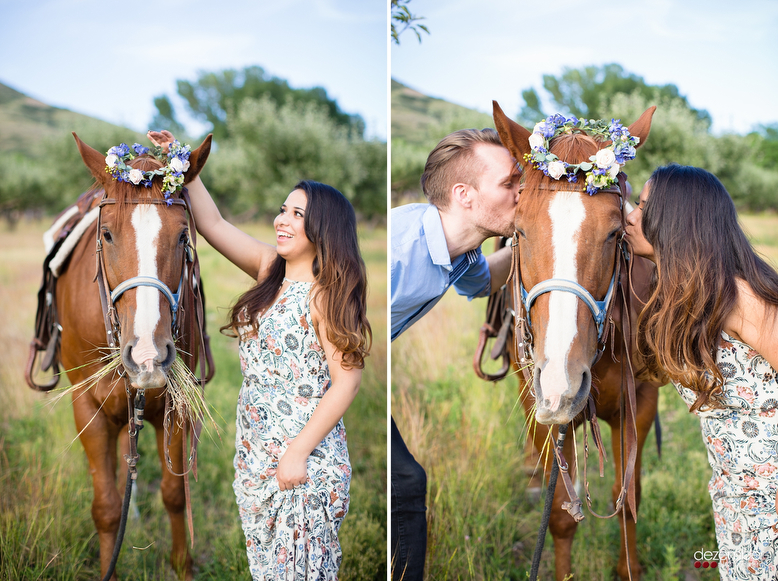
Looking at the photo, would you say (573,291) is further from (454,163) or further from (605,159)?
(454,163)

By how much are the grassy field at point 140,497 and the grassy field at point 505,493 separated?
16.3 inches

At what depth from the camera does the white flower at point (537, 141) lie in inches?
70.7

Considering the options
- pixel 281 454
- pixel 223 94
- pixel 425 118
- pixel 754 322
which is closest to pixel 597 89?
pixel 425 118

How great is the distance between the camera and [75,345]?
2525mm

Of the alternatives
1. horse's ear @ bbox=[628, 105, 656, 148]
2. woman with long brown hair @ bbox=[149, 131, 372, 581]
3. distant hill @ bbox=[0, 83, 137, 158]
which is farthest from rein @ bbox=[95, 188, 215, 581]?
distant hill @ bbox=[0, 83, 137, 158]

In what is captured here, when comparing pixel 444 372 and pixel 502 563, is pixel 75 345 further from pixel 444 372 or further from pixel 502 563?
pixel 444 372

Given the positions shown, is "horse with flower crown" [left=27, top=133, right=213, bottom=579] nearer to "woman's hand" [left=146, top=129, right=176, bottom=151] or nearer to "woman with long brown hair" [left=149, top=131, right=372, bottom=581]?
"woman's hand" [left=146, top=129, right=176, bottom=151]

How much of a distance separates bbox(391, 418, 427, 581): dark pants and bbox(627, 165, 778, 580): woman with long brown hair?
1228 millimetres

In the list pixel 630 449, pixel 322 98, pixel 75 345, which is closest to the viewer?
pixel 630 449

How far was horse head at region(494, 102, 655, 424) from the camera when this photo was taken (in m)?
1.60

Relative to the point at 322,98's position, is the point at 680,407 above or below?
below

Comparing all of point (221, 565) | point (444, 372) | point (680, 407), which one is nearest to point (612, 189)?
point (221, 565)

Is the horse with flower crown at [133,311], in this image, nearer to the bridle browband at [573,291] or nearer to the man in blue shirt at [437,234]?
the man in blue shirt at [437,234]

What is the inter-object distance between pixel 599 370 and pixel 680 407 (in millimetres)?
3129
